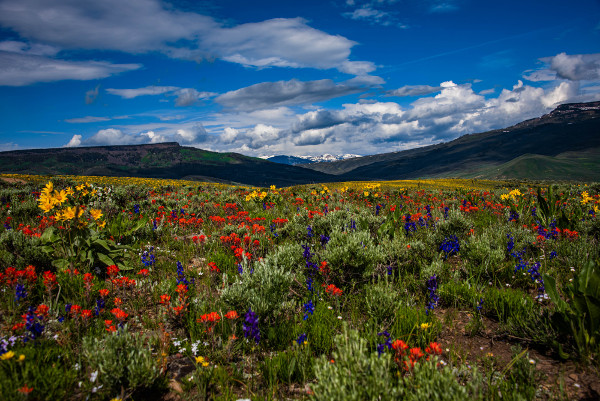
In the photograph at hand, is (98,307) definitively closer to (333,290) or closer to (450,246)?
(333,290)

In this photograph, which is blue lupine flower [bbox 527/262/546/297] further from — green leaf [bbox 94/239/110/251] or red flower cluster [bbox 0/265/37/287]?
red flower cluster [bbox 0/265/37/287]

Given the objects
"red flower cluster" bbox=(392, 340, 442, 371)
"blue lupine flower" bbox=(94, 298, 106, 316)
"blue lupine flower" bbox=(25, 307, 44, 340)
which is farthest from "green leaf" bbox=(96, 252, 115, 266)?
"red flower cluster" bbox=(392, 340, 442, 371)

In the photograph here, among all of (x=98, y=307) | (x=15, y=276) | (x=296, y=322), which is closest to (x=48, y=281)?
(x=15, y=276)

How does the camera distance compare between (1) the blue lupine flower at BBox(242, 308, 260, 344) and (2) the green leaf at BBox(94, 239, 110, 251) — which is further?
(2) the green leaf at BBox(94, 239, 110, 251)

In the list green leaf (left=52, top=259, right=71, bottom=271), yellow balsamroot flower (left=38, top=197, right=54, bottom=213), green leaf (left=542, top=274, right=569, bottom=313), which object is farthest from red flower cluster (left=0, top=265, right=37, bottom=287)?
green leaf (left=542, top=274, right=569, bottom=313)

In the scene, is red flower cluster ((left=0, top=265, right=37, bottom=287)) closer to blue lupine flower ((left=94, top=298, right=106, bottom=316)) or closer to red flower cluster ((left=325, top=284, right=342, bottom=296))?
blue lupine flower ((left=94, top=298, right=106, bottom=316))

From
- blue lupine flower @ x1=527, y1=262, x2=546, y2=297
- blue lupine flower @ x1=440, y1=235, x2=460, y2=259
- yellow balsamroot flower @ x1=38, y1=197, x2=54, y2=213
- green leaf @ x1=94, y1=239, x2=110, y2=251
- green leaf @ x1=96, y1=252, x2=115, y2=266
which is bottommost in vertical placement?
blue lupine flower @ x1=527, y1=262, x2=546, y2=297

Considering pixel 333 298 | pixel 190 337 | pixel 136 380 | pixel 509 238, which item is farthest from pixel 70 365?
pixel 509 238

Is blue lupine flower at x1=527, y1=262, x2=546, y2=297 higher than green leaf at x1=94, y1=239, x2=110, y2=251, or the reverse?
green leaf at x1=94, y1=239, x2=110, y2=251

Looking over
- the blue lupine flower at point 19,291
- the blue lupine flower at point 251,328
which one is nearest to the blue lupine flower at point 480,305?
the blue lupine flower at point 251,328

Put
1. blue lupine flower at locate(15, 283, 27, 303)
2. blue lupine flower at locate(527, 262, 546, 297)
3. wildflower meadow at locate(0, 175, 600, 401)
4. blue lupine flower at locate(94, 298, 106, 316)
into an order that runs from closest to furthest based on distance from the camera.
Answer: wildflower meadow at locate(0, 175, 600, 401), blue lupine flower at locate(15, 283, 27, 303), blue lupine flower at locate(94, 298, 106, 316), blue lupine flower at locate(527, 262, 546, 297)

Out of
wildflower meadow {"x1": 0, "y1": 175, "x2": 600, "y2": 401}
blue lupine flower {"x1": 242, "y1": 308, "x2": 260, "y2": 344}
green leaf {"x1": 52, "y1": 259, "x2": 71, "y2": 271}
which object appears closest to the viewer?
wildflower meadow {"x1": 0, "y1": 175, "x2": 600, "y2": 401}

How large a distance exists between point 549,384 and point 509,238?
3.23 metres

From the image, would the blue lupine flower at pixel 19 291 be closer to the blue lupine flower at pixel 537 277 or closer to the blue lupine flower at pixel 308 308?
the blue lupine flower at pixel 308 308
